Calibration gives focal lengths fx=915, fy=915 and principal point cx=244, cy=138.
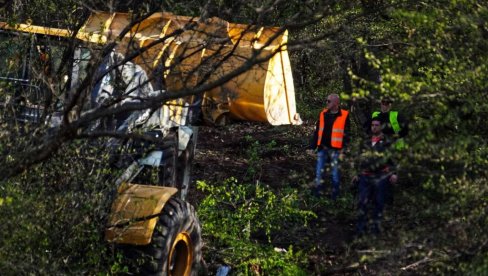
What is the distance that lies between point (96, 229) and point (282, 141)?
989 cm

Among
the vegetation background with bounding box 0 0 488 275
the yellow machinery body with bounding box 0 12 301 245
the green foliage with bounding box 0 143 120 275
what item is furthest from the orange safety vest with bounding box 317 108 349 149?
the green foliage with bounding box 0 143 120 275

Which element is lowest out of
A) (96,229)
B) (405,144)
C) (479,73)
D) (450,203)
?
(96,229)

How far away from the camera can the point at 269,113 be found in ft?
49.2

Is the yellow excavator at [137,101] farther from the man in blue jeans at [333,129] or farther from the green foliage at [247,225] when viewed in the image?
the man in blue jeans at [333,129]

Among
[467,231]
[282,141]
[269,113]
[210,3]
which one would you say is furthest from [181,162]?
[282,141]

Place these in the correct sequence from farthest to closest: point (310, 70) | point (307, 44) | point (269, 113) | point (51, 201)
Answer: point (310, 70) → point (269, 113) → point (51, 201) → point (307, 44)

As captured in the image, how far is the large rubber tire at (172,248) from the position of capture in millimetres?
7504

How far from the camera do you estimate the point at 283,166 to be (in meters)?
14.7

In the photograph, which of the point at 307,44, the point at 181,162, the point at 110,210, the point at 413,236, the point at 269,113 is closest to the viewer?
the point at 307,44

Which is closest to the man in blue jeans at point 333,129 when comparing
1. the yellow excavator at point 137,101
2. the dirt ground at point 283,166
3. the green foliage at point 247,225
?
the dirt ground at point 283,166

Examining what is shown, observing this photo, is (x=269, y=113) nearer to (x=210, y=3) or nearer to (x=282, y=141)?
(x=282, y=141)

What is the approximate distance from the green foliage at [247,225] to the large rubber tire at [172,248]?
0.91 meters

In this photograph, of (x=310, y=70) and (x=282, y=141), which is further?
(x=310, y=70)

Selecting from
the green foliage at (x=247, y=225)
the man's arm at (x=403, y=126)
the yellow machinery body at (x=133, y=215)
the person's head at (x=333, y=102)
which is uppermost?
the person's head at (x=333, y=102)
